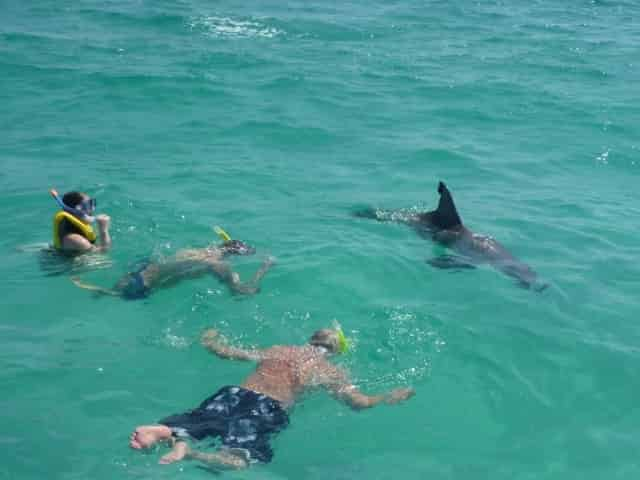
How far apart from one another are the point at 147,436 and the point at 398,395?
2.53 metres

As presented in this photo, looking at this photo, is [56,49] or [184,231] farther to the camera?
[56,49]

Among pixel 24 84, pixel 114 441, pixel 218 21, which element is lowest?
pixel 114 441

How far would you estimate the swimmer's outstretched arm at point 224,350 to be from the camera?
757cm

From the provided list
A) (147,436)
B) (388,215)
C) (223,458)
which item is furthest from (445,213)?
(147,436)

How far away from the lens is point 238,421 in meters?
6.48

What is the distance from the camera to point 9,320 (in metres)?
8.69

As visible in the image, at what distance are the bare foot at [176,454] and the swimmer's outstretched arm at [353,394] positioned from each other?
1.71 m

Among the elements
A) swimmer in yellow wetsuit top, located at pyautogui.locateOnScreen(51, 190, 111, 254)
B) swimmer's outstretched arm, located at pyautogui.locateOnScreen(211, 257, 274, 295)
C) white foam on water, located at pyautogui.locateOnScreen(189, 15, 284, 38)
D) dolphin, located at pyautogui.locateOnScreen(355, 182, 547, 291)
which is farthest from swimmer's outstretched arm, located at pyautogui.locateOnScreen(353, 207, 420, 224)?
white foam on water, located at pyautogui.locateOnScreen(189, 15, 284, 38)

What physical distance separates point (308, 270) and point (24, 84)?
1198cm

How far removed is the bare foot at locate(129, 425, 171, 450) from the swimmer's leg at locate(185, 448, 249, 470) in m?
0.27

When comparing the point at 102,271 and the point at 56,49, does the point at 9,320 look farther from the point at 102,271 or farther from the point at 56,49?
the point at 56,49

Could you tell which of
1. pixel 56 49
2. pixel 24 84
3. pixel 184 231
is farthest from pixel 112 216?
pixel 56 49

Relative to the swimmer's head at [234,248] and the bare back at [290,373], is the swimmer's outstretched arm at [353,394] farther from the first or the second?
the swimmer's head at [234,248]

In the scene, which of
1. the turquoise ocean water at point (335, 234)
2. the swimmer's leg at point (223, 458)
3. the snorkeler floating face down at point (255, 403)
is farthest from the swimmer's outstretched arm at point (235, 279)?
the swimmer's leg at point (223, 458)
